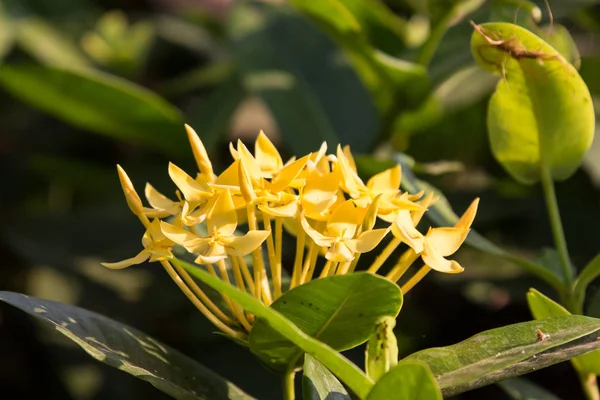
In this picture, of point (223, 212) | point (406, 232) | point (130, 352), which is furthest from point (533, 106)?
point (130, 352)

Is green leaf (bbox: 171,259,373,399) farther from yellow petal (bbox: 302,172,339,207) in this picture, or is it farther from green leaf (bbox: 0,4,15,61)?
green leaf (bbox: 0,4,15,61)

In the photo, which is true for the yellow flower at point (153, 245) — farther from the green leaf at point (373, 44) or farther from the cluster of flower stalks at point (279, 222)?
the green leaf at point (373, 44)

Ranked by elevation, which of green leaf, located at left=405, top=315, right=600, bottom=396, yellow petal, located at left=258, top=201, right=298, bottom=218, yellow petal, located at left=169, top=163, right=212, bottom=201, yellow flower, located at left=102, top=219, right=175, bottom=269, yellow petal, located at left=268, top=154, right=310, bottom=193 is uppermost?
yellow petal, located at left=268, top=154, right=310, bottom=193

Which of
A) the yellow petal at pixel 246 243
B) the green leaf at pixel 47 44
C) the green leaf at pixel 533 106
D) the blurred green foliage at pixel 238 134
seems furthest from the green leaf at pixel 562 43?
the green leaf at pixel 47 44

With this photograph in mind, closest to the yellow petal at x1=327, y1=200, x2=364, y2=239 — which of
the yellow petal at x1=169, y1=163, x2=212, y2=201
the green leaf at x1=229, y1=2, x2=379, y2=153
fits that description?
the yellow petal at x1=169, y1=163, x2=212, y2=201

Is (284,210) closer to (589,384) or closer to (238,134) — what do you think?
(589,384)

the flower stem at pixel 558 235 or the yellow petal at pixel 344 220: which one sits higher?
the yellow petal at pixel 344 220

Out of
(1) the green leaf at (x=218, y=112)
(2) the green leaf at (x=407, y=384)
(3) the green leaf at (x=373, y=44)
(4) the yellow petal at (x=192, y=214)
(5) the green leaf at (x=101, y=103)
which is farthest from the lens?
(1) the green leaf at (x=218, y=112)
